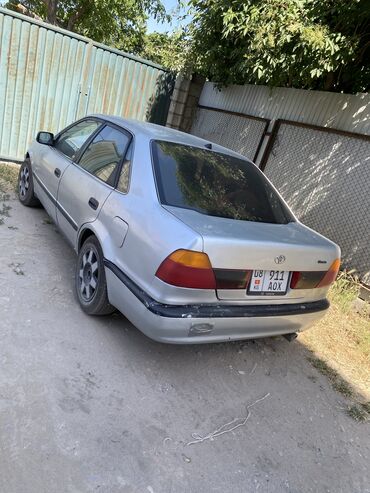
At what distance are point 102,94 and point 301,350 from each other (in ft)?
21.3

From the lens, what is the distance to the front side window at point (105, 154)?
3388 millimetres

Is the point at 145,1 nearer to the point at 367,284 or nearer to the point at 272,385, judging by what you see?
the point at 367,284

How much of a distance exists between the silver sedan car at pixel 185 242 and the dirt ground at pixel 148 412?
0.40 meters

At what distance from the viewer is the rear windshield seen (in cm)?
295

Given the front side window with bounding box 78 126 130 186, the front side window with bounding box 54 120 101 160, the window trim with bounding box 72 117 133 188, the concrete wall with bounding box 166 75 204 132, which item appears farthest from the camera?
the concrete wall with bounding box 166 75 204 132

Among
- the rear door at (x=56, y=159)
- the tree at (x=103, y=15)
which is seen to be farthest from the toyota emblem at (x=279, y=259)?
the tree at (x=103, y=15)

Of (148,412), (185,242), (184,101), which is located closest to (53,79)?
(184,101)

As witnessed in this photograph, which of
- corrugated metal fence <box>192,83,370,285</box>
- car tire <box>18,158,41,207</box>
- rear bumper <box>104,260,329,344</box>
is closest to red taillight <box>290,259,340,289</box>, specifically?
rear bumper <box>104,260,329,344</box>

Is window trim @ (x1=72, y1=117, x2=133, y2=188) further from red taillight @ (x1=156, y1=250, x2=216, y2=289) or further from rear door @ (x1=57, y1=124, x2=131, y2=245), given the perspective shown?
red taillight @ (x1=156, y1=250, x2=216, y2=289)

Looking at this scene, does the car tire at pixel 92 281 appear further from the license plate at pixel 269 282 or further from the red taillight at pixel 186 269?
the license plate at pixel 269 282

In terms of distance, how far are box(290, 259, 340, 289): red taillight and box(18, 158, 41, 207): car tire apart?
356cm

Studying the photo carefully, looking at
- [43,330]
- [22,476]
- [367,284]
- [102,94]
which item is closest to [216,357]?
[43,330]

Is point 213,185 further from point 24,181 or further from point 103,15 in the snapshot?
point 103,15

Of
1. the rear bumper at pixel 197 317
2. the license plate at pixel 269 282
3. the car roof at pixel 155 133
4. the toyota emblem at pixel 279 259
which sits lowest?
the rear bumper at pixel 197 317
